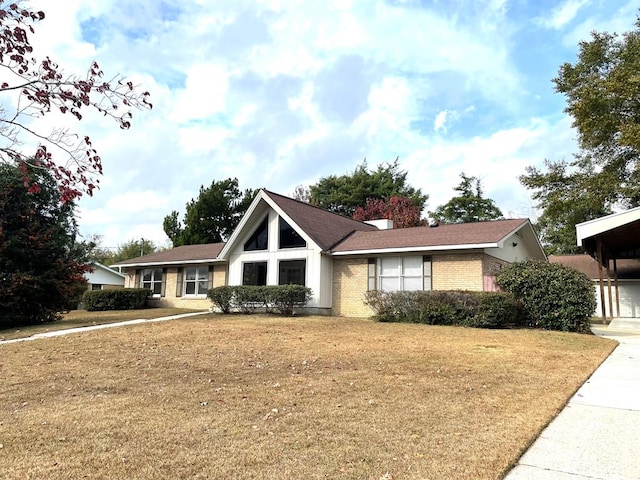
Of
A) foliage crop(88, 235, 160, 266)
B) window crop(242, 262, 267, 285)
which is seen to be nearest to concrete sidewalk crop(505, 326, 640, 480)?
window crop(242, 262, 267, 285)

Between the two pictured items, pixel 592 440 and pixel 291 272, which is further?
pixel 291 272

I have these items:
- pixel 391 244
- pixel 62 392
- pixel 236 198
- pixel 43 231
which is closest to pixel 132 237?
pixel 236 198

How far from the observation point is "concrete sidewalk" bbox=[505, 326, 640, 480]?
366 cm

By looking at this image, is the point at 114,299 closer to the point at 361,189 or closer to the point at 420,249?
the point at 420,249

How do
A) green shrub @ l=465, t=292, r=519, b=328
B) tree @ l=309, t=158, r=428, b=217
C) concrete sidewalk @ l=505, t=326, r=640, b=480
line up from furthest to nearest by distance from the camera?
tree @ l=309, t=158, r=428, b=217
green shrub @ l=465, t=292, r=519, b=328
concrete sidewalk @ l=505, t=326, r=640, b=480

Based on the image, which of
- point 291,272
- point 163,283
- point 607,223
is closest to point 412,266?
point 291,272

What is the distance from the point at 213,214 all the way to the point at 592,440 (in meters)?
37.5

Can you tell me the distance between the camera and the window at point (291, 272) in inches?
759

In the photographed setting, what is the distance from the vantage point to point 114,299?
23.6 m

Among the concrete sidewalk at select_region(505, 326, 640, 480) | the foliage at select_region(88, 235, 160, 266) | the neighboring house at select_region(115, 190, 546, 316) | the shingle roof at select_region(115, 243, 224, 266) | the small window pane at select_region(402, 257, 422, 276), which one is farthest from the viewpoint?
the foliage at select_region(88, 235, 160, 266)

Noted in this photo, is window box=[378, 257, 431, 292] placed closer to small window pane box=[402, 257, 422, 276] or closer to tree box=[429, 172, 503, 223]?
small window pane box=[402, 257, 422, 276]

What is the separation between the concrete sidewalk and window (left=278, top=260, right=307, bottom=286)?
1317 centimetres

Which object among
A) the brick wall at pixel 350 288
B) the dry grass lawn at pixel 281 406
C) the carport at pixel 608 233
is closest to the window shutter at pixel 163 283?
the brick wall at pixel 350 288

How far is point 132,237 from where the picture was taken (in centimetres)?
5762
